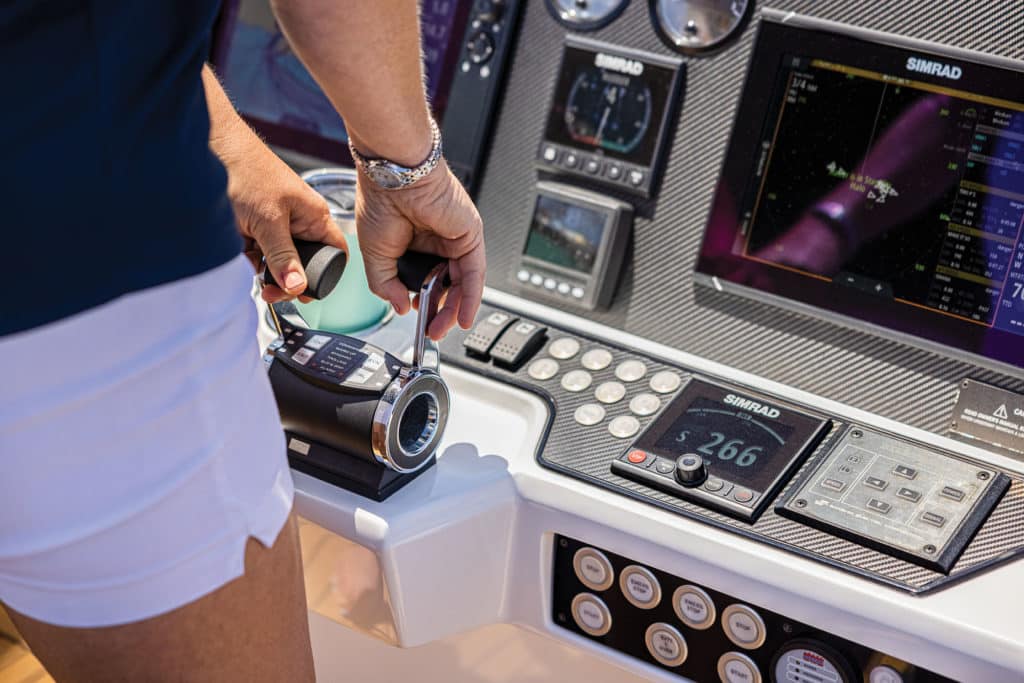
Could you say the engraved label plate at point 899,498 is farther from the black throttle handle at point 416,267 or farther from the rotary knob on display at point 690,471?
the black throttle handle at point 416,267

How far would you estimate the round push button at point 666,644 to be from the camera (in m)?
1.12

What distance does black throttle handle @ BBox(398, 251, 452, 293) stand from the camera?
1.08 m

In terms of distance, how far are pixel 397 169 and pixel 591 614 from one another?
520 mm

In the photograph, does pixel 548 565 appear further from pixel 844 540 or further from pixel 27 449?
pixel 27 449

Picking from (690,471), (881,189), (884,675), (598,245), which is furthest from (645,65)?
(884,675)

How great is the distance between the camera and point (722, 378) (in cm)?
127

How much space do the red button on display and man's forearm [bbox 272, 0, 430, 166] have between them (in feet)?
1.27

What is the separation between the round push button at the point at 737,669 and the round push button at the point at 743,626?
0.01 metres

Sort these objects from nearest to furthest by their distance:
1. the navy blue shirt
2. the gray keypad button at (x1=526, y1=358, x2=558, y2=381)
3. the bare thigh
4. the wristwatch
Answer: the navy blue shirt < the bare thigh < the wristwatch < the gray keypad button at (x1=526, y1=358, x2=558, y2=381)

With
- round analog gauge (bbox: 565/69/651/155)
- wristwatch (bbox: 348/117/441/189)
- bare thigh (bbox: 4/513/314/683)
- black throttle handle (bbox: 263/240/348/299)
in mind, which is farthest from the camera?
round analog gauge (bbox: 565/69/651/155)

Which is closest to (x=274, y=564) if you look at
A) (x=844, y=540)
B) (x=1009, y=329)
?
(x=844, y=540)

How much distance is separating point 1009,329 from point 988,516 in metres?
0.23

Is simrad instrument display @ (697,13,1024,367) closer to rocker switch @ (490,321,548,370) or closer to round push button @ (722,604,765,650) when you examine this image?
rocker switch @ (490,321,548,370)

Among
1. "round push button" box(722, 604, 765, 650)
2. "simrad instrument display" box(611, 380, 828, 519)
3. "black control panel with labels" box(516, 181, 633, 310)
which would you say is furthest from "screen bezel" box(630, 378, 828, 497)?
"black control panel with labels" box(516, 181, 633, 310)
